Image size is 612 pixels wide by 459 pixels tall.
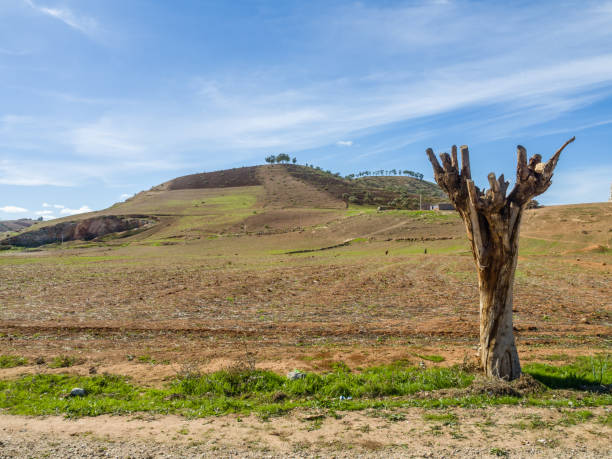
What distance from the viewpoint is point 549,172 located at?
28.8 feet

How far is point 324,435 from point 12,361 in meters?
9.46

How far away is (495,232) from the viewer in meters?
9.13

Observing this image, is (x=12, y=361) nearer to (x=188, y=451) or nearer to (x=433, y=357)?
(x=188, y=451)

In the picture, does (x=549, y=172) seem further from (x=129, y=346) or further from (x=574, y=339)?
(x=129, y=346)

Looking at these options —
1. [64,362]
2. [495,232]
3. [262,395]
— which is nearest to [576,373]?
[495,232]

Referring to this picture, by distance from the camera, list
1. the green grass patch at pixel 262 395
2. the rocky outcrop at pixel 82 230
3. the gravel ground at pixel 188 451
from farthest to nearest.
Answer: the rocky outcrop at pixel 82 230 → the green grass patch at pixel 262 395 → the gravel ground at pixel 188 451

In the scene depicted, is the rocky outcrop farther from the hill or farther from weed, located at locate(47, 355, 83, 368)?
the hill

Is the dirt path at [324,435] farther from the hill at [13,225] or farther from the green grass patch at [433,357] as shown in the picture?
the hill at [13,225]

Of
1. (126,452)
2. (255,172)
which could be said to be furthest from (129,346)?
(255,172)

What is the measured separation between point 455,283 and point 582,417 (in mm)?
17265

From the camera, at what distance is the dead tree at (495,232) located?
8.85 meters

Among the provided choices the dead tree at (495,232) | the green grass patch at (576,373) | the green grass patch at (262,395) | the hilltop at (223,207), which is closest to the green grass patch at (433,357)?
the green grass patch at (262,395)

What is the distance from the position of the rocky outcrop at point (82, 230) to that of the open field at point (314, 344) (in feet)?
177

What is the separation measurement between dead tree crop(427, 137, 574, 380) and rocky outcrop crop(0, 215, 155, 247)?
8371 cm
